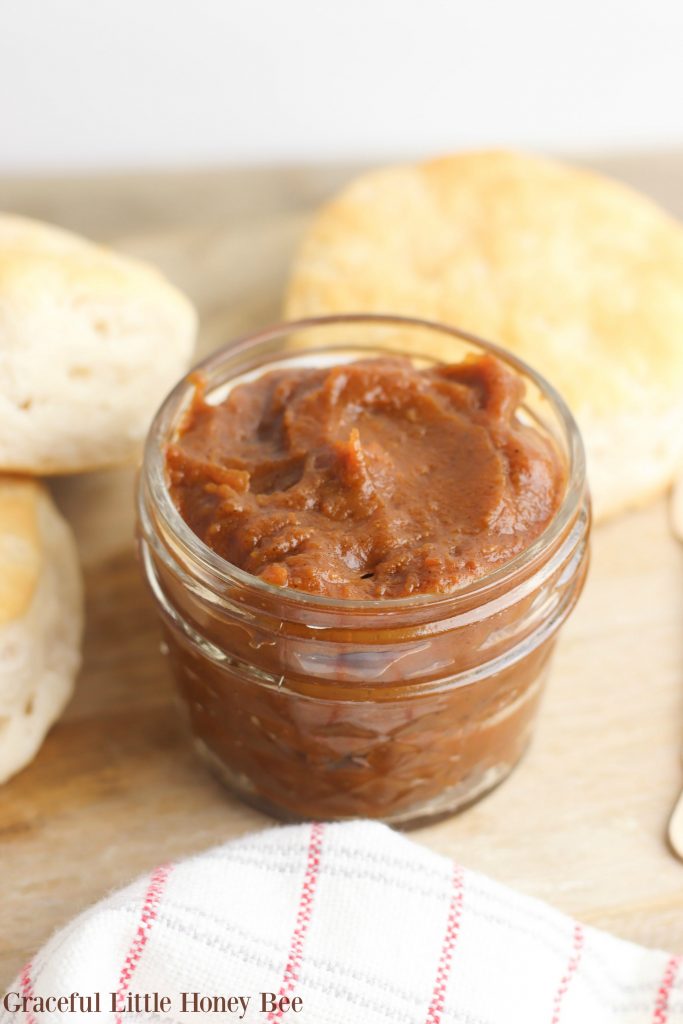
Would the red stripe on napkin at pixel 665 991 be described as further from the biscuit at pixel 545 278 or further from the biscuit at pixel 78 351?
the biscuit at pixel 78 351

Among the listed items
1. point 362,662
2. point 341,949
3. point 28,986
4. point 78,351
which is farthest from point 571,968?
point 78,351

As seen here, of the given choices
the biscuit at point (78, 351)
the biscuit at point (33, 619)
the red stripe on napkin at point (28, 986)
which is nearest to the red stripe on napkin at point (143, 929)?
the red stripe on napkin at point (28, 986)

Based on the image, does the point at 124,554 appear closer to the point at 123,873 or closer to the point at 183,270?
the point at 123,873

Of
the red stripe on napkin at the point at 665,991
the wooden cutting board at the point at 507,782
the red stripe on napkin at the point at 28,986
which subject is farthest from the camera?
the wooden cutting board at the point at 507,782

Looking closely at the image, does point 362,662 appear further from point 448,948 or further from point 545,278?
point 545,278

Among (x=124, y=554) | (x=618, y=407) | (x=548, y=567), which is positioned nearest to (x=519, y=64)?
(x=618, y=407)

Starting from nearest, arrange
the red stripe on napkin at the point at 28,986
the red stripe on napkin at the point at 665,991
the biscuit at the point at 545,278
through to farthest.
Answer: the red stripe on napkin at the point at 28,986 → the red stripe on napkin at the point at 665,991 → the biscuit at the point at 545,278
